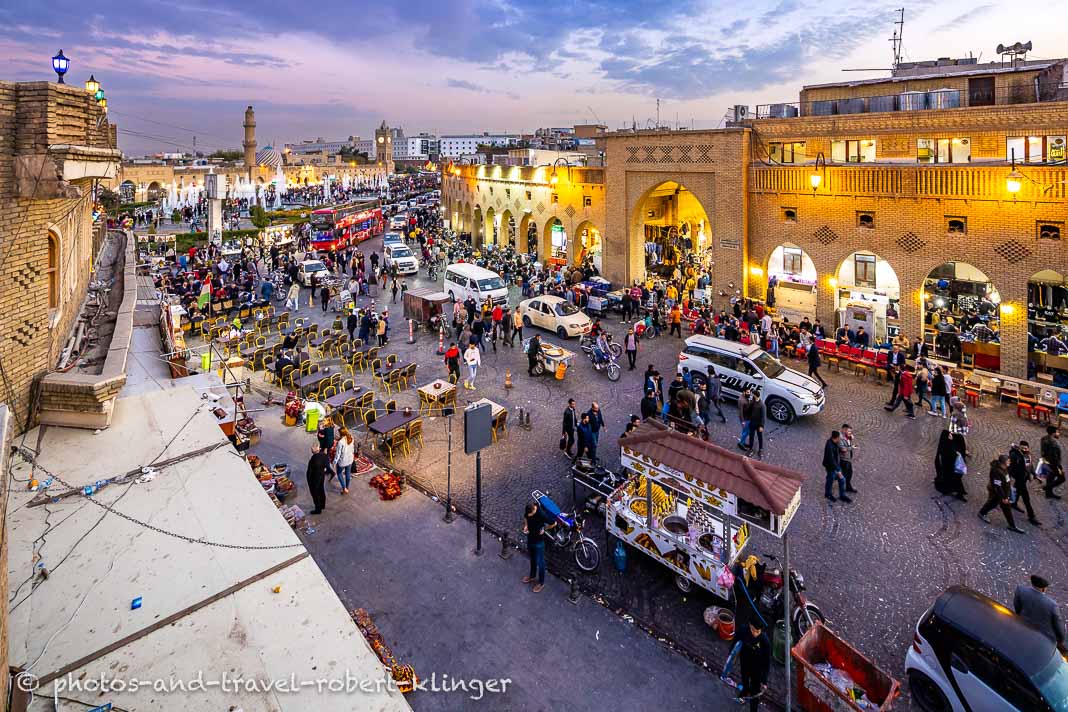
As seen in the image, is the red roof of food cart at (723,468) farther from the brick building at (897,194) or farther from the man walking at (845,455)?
the brick building at (897,194)

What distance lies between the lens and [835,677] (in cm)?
631

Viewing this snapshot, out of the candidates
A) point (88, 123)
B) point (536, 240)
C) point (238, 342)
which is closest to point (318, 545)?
point (88, 123)

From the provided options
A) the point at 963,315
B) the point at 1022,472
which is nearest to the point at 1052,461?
Answer: the point at 1022,472

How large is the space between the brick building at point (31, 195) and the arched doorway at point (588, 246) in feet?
87.8

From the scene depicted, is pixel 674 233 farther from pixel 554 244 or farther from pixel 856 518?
pixel 856 518

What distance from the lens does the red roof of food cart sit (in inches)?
269

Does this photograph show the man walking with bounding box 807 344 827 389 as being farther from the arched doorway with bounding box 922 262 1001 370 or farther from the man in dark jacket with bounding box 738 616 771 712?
the man in dark jacket with bounding box 738 616 771 712

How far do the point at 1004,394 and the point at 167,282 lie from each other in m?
31.1

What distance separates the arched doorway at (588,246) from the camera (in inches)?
1270

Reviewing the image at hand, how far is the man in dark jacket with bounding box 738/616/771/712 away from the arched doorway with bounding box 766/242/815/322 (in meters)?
17.2

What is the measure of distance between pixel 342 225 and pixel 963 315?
1541 inches

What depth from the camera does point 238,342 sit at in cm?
1872

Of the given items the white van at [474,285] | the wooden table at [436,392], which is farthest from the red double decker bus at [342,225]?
the wooden table at [436,392]

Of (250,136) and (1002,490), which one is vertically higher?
(250,136)
